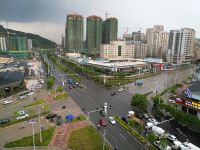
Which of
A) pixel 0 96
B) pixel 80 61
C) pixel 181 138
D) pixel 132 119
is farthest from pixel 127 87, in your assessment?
pixel 80 61

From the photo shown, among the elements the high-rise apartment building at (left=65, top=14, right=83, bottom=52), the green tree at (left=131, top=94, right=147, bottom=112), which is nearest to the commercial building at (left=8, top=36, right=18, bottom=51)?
the high-rise apartment building at (left=65, top=14, right=83, bottom=52)

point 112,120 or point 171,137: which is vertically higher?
point 112,120

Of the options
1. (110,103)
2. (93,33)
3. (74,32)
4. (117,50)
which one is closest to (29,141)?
(110,103)

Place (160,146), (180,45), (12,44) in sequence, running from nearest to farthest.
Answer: (160,146) < (180,45) < (12,44)

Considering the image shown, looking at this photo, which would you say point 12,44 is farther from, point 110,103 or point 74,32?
point 110,103

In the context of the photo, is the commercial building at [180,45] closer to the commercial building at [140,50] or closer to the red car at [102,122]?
the commercial building at [140,50]
